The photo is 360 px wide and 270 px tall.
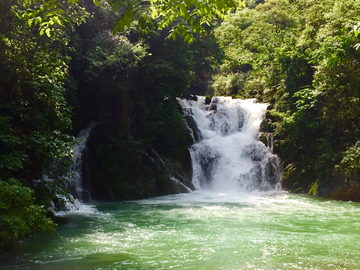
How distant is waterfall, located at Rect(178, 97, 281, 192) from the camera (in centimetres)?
1738

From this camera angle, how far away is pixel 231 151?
18484mm

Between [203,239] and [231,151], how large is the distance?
11.2 m

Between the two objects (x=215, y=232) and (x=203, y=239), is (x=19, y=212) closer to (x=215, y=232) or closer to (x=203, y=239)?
(x=203, y=239)

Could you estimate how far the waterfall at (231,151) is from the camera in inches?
684

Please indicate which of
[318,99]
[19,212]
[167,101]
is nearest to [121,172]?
[167,101]

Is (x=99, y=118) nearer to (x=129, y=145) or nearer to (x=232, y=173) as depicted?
(x=129, y=145)

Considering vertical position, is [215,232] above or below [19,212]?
below

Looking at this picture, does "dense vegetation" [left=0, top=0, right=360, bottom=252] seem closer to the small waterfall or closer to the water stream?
the small waterfall

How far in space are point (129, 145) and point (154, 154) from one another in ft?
5.98

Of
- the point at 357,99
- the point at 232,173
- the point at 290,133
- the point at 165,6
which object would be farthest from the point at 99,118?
the point at 165,6

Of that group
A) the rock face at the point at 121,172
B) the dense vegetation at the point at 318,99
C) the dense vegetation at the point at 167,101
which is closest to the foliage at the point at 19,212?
the dense vegetation at the point at 167,101

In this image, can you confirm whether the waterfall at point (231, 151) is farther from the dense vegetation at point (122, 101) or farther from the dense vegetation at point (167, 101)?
the dense vegetation at point (122, 101)

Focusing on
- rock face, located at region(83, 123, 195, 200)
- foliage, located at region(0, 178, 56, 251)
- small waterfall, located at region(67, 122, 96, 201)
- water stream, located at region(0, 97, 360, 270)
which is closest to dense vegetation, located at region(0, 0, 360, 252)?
rock face, located at region(83, 123, 195, 200)

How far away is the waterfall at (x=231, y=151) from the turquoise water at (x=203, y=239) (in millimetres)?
4626
